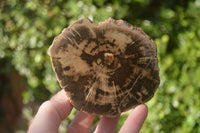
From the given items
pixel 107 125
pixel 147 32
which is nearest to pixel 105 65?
pixel 107 125

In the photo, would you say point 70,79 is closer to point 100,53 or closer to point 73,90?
point 73,90

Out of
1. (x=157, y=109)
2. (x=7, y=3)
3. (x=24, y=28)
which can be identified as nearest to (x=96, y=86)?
(x=157, y=109)

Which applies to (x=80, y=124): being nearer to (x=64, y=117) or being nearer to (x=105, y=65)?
(x=64, y=117)

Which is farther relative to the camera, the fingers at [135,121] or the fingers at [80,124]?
the fingers at [80,124]

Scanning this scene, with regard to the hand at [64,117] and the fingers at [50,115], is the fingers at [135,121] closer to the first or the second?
the hand at [64,117]

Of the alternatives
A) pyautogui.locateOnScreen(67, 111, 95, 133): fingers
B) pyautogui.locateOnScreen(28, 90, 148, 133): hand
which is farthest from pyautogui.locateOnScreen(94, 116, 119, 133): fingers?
pyautogui.locateOnScreen(67, 111, 95, 133): fingers

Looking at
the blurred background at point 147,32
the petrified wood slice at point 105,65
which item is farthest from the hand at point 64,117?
the blurred background at point 147,32

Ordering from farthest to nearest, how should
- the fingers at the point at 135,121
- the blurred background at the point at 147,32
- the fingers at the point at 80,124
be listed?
the blurred background at the point at 147,32 < the fingers at the point at 80,124 < the fingers at the point at 135,121

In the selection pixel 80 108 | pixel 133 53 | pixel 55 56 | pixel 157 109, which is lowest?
pixel 157 109
